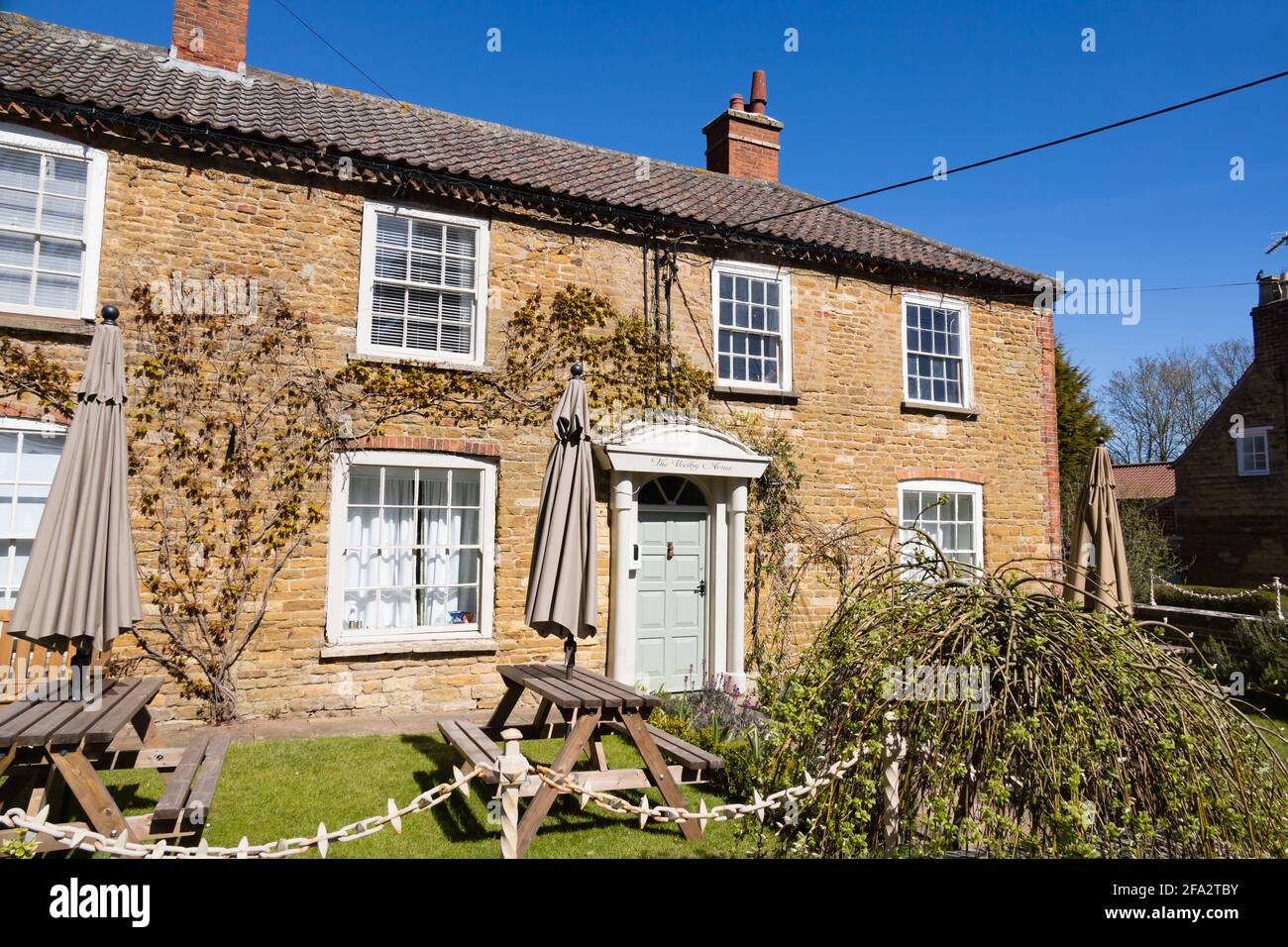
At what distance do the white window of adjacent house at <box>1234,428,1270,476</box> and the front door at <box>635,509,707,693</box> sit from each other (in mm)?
19901

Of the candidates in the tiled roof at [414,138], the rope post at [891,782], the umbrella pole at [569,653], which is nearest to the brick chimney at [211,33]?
the tiled roof at [414,138]

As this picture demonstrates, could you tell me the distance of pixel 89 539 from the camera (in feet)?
17.5

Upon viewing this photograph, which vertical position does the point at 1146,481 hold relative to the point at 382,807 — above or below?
above

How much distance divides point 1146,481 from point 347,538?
3343 cm

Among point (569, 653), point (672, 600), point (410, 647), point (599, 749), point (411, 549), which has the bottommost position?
point (599, 749)

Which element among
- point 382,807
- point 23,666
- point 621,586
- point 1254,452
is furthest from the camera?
point 1254,452

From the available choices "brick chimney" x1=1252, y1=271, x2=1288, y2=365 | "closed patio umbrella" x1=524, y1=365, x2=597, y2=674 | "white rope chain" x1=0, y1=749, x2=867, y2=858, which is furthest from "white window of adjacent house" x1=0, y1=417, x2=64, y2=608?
"brick chimney" x1=1252, y1=271, x2=1288, y2=365

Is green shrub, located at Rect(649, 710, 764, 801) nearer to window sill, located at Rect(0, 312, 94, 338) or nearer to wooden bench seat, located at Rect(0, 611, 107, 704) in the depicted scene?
wooden bench seat, located at Rect(0, 611, 107, 704)

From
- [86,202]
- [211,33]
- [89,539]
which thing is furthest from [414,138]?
[89,539]

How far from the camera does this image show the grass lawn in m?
5.21

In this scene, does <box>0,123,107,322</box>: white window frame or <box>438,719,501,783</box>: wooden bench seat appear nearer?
<box>438,719,501,783</box>: wooden bench seat

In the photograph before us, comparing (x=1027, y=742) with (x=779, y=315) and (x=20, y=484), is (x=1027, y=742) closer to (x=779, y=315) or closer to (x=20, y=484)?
(x=779, y=315)
